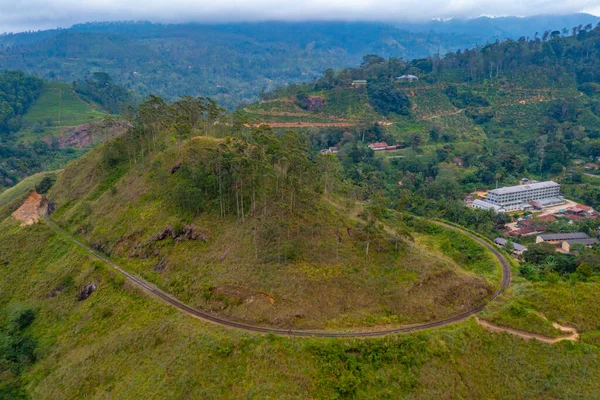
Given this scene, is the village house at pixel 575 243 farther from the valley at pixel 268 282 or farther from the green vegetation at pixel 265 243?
the green vegetation at pixel 265 243

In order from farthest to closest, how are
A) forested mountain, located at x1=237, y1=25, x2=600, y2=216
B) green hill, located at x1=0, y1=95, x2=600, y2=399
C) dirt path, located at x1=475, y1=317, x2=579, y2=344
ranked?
forested mountain, located at x1=237, y1=25, x2=600, y2=216 < dirt path, located at x1=475, y1=317, x2=579, y2=344 < green hill, located at x1=0, y1=95, x2=600, y2=399

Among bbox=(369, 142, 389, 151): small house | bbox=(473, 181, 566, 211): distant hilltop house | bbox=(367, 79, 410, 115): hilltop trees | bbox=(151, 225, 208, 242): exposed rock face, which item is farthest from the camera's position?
bbox=(367, 79, 410, 115): hilltop trees

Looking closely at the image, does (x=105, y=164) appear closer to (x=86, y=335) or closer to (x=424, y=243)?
(x=86, y=335)

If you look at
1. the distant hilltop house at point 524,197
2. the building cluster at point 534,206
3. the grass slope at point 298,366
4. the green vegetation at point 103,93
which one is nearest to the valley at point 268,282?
the grass slope at point 298,366

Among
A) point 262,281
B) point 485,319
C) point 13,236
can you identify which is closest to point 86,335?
point 262,281

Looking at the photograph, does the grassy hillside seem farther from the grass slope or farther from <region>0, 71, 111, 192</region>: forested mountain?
<region>0, 71, 111, 192</region>: forested mountain

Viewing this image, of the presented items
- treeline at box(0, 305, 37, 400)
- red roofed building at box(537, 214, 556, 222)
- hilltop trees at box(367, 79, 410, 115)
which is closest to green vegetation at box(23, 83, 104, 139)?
hilltop trees at box(367, 79, 410, 115)
